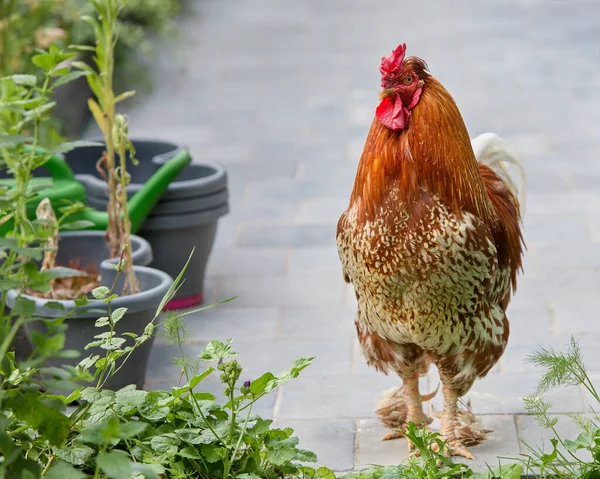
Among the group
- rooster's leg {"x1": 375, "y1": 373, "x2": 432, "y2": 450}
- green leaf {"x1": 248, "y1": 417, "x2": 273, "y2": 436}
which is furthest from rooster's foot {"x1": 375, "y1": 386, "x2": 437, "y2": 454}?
green leaf {"x1": 248, "y1": 417, "x2": 273, "y2": 436}

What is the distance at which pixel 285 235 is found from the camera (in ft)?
21.6

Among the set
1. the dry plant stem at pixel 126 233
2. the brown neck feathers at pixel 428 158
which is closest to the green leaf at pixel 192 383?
the brown neck feathers at pixel 428 158

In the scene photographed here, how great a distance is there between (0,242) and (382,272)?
4.70 ft

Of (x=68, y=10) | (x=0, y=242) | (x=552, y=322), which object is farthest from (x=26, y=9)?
(x=0, y=242)

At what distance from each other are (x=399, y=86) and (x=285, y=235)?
3.15m

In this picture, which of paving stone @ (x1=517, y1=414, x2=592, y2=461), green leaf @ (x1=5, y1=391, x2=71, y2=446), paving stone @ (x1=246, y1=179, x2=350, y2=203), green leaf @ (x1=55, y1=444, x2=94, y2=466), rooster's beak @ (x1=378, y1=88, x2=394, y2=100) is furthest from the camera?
paving stone @ (x1=246, y1=179, x2=350, y2=203)

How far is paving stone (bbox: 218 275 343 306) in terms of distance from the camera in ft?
18.4

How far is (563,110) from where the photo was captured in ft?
29.9

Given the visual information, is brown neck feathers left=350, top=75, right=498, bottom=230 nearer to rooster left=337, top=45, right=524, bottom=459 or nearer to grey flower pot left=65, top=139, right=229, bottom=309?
rooster left=337, top=45, right=524, bottom=459

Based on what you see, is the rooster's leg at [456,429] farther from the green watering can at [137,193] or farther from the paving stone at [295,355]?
the green watering can at [137,193]

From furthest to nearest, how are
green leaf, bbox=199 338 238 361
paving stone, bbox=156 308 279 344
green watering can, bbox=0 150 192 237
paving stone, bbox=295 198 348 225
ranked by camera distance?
paving stone, bbox=295 198 348 225 → paving stone, bbox=156 308 279 344 → green watering can, bbox=0 150 192 237 → green leaf, bbox=199 338 238 361

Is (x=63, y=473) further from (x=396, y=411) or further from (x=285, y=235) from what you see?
(x=285, y=235)

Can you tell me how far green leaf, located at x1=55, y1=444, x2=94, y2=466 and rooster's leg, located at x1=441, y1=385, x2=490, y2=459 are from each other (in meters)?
1.35

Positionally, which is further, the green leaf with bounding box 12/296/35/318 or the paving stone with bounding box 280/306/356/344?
the paving stone with bounding box 280/306/356/344
